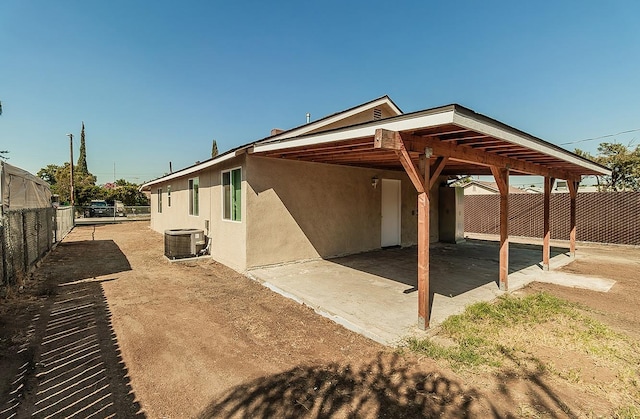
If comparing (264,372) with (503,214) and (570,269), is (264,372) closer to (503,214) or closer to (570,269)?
(503,214)

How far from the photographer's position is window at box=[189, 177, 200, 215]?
991 cm

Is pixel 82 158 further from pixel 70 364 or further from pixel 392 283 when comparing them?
pixel 392 283

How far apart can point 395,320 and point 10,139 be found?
75.8 feet

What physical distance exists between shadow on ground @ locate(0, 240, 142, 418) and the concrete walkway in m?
2.52

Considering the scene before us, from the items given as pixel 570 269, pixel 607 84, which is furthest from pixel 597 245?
pixel 607 84

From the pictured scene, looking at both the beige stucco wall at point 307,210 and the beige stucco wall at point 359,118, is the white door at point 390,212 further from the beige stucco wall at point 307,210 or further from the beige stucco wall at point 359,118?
the beige stucco wall at point 359,118

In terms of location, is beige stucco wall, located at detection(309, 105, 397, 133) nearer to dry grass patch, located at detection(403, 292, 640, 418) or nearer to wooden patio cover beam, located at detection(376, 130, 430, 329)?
wooden patio cover beam, located at detection(376, 130, 430, 329)

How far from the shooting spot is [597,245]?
436 inches

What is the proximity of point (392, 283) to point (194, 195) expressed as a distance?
7645mm

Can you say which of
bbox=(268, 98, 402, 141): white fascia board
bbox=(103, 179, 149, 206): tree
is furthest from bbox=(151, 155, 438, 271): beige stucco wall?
bbox=(103, 179, 149, 206): tree

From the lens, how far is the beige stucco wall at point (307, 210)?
661 centimetres

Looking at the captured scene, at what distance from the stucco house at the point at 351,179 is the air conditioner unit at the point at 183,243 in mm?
415

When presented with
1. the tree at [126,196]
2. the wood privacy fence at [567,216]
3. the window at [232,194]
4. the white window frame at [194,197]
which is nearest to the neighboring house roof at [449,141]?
the window at [232,194]

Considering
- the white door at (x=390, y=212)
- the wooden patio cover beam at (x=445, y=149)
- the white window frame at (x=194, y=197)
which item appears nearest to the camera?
the wooden patio cover beam at (x=445, y=149)
